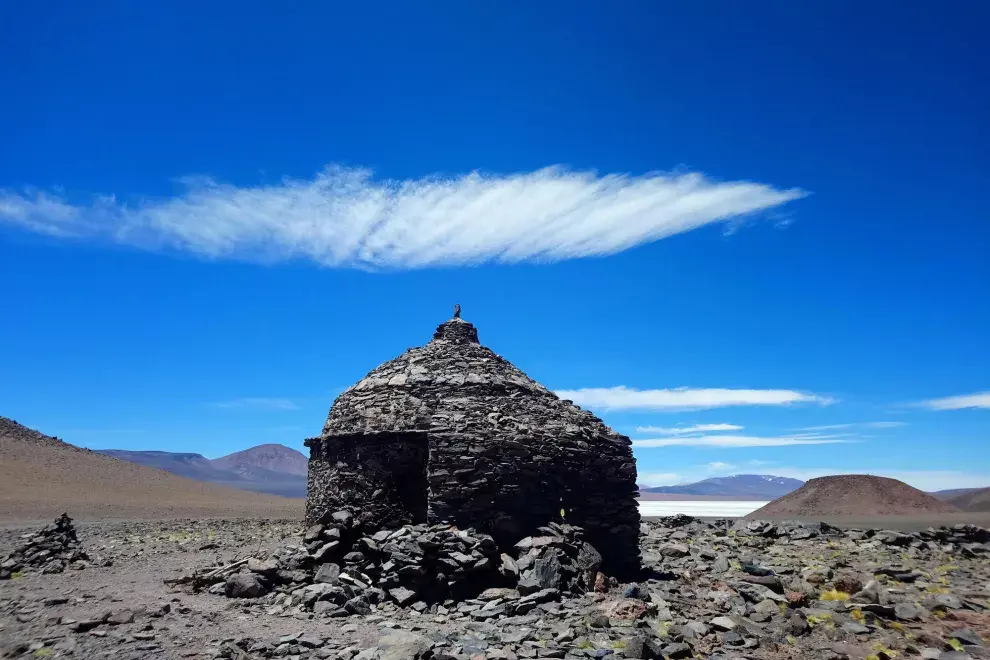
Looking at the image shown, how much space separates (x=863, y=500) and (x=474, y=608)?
48.2 metres

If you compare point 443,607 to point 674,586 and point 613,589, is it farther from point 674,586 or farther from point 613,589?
point 674,586

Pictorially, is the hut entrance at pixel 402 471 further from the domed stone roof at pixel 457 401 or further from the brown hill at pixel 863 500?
the brown hill at pixel 863 500

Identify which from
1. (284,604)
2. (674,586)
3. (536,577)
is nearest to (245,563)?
(284,604)

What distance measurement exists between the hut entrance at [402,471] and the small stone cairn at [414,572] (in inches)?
54.2

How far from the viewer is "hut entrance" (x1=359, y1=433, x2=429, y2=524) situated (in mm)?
15188

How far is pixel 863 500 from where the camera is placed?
159 ft

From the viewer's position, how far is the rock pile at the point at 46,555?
52.1ft

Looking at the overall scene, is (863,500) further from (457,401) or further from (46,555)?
(46,555)

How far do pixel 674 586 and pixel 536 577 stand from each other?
382cm

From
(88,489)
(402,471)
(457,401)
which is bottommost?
(88,489)

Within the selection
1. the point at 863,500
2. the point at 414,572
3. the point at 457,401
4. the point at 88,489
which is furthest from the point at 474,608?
the point at 88,489

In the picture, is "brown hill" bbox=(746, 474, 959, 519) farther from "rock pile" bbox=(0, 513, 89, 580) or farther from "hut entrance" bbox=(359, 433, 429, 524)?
"rock pile" bbox=(0, 513, 89, 580)

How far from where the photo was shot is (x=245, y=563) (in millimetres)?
14234

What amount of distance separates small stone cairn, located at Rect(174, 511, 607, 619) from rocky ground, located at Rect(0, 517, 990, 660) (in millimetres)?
43
